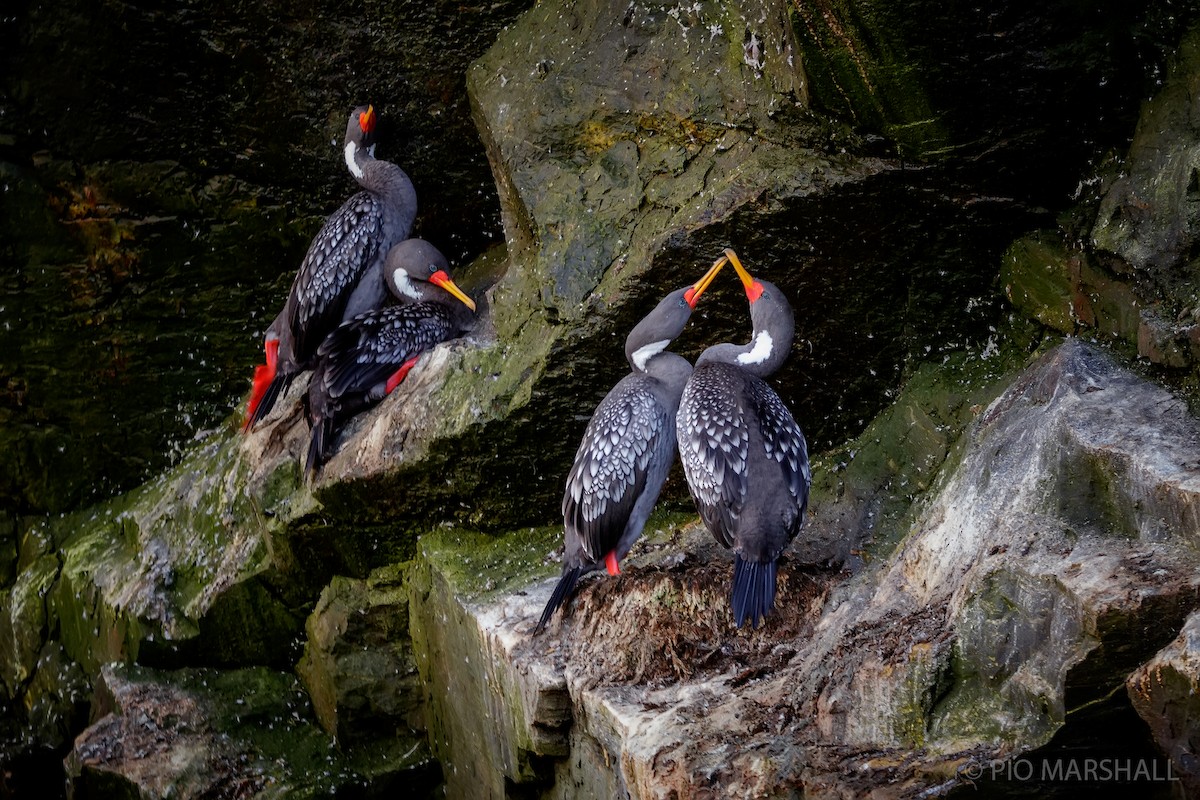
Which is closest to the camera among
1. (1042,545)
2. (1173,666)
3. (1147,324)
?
(1173,666)

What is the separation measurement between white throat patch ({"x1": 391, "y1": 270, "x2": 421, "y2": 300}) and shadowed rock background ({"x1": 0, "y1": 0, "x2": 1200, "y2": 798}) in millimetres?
589

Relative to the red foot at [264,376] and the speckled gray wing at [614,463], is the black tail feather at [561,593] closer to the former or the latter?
the speckled gray wing at [614,463]

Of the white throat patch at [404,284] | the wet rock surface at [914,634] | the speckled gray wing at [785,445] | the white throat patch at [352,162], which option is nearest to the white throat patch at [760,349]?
the speckled gray wing at [785,445]

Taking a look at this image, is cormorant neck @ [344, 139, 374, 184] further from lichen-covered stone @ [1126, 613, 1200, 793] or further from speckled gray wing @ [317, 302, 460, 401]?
lichen-covered stone @ [1126, 613, 1200, 793]

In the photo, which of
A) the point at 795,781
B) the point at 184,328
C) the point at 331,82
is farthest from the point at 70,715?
the point at 795,781

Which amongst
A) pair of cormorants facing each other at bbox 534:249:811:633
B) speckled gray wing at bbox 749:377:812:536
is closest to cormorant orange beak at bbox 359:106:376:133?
pair of cormorants facing each other at bbox 534:249:811:633

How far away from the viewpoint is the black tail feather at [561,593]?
14.8ft

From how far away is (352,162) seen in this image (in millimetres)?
6539

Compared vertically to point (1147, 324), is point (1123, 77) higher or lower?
higher

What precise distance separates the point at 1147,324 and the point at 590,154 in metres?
2.53

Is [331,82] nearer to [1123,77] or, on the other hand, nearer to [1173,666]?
[1123,77]

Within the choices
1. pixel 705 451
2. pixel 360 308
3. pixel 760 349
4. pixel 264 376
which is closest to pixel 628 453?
pixel 705 451

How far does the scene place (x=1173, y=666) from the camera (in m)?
2.69

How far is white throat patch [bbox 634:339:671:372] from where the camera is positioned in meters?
4.88
